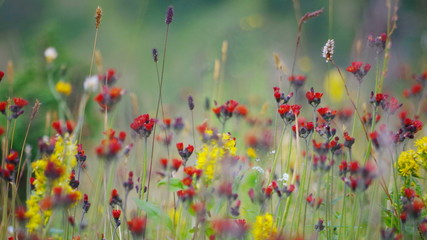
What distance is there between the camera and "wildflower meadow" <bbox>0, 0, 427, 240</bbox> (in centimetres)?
158

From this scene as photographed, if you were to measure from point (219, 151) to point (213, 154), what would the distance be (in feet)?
0.08

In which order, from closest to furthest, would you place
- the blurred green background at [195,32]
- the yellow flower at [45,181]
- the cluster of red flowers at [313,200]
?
the yellow flower at [45,181]
the cluster of red flowers at [313,200]
the blurred green background at [195,32]

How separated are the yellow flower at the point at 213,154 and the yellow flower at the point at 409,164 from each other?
64 cm

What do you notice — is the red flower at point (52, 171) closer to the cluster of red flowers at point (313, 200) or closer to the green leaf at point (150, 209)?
the green leaf at point (150, 209)

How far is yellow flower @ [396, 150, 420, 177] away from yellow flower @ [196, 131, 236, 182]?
25.4 inches

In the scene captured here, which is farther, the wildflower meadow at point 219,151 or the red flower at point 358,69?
the red flower at point 358,69

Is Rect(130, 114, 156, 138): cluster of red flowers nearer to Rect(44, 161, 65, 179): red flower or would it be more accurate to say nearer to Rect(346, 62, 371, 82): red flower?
Rect(44, 161, 65, 179): red flower

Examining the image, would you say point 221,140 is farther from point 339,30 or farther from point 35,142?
point 339,30

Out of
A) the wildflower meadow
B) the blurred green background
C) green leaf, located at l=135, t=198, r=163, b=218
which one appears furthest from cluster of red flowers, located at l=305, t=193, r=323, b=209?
the blurred green background

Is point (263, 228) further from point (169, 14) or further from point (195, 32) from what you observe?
point (195, 32)

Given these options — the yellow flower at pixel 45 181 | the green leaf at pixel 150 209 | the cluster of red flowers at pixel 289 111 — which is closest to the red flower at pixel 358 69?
the cluster of red flowers at pixel 289 111

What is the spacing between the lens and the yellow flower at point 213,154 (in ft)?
5.47

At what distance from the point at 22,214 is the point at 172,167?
550 mm

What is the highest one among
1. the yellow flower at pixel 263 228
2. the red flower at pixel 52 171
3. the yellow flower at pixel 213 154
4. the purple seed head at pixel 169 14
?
the purple seed head at pixel 169 14
